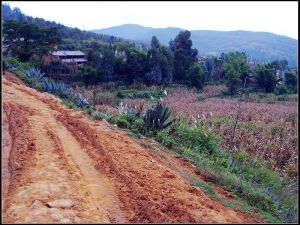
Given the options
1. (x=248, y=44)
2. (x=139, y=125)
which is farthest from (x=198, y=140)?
(x=248, y=44)

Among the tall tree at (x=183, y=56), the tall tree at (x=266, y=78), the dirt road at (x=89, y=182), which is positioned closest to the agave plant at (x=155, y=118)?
the dirt road at (x=89, y=182)

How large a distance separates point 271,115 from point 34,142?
52.3ft

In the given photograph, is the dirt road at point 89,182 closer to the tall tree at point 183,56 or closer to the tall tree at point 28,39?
the tall tree at point 28,39

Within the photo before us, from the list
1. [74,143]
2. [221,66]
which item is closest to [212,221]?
[74,143]

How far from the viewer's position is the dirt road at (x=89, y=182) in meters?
5.69

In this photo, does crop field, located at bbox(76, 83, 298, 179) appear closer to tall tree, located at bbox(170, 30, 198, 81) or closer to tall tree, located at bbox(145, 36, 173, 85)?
tall tree, located at bbox(145, 36, 173, 85)

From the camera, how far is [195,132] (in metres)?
11.9

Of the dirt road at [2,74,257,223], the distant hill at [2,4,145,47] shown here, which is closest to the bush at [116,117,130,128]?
the dirt road at [2,74,257,223]

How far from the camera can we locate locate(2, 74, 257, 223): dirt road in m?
5.69

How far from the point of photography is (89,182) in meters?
6.90

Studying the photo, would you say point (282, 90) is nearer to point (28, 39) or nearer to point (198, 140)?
point (28, 39)

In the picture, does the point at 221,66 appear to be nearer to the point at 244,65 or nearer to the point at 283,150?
the point at 244,65

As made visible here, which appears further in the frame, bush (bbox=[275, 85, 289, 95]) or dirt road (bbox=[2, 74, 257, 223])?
bush (bbox=[275, 85, 289, 95])

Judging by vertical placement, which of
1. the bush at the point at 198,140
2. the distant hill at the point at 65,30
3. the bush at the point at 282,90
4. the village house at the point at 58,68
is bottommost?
the bush at the point at 282,90
